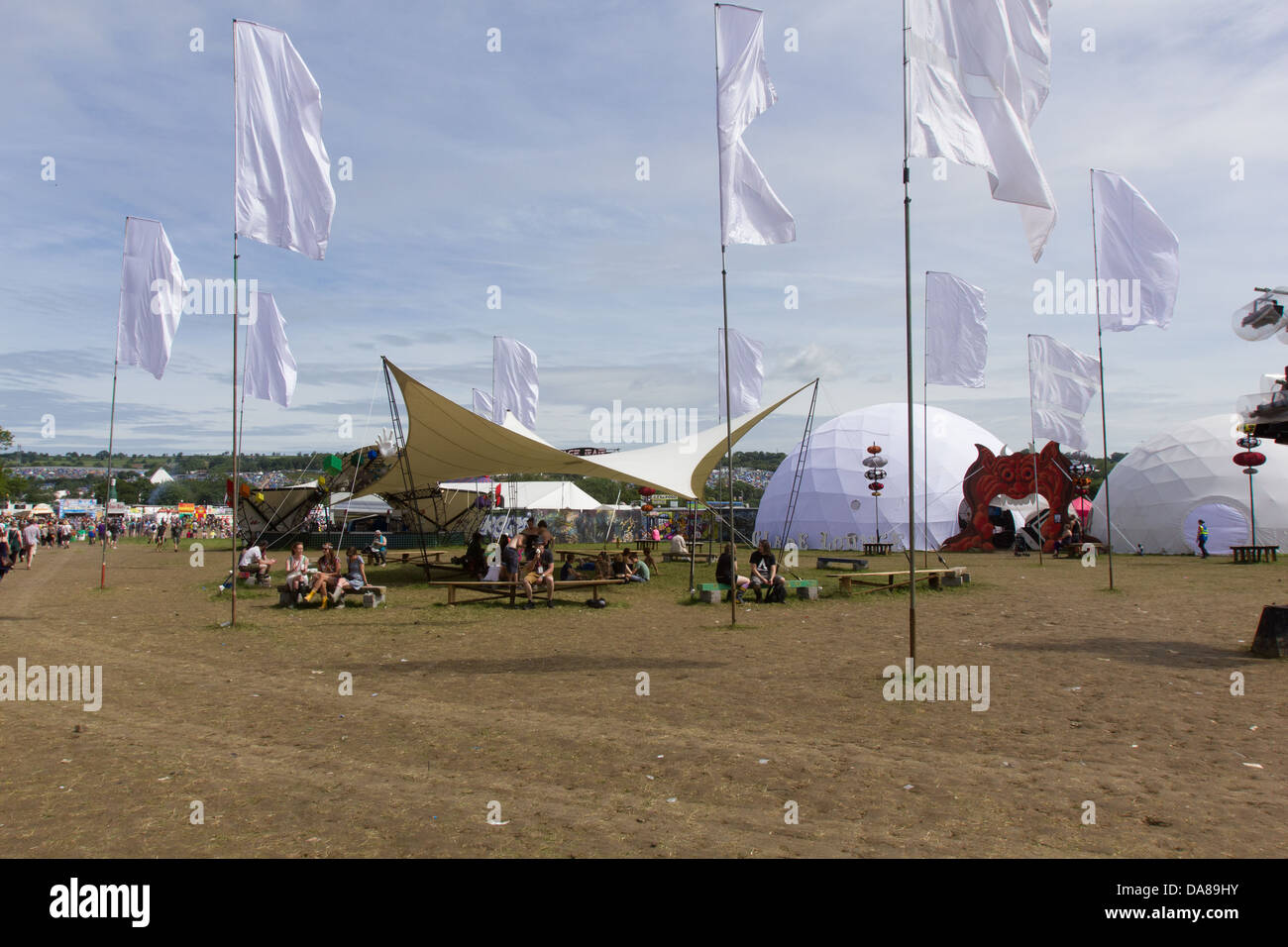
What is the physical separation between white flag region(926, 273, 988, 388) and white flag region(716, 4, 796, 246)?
11.1 meters

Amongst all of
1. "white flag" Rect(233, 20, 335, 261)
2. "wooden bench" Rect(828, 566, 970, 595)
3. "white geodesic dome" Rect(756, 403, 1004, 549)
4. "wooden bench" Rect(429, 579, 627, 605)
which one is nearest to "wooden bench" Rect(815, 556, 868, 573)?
"wooden bench" Rect(828, 566, 970, 595)

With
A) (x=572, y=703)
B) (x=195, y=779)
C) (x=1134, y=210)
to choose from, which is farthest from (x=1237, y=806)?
(x=1134, y=210)

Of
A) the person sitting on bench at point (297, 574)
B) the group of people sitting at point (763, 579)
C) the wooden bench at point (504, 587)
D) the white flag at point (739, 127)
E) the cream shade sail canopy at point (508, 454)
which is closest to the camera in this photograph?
the white flag at point (739, 127)

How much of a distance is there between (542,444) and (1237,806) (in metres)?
13.5

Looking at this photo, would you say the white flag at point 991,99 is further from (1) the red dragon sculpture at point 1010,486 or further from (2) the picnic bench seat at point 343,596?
(1) the red dragon sculpture at point 1010,486

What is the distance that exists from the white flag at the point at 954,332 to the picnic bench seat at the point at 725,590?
7616 millimetres

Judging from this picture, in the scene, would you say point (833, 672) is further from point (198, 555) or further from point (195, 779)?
point (198, 555)

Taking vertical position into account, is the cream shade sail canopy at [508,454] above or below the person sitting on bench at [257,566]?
above

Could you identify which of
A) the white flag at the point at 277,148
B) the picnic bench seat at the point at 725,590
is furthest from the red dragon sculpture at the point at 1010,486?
the white flag at the point at 277,148

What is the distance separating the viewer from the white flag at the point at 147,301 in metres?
14.8

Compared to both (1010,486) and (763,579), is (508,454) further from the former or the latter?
(1010,486)

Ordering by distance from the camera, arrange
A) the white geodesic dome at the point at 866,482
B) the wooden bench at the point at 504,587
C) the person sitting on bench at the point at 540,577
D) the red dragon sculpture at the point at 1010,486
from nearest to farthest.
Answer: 1. the wooden bench at the point at 504,587
2. the person sitting on bench at the point at 540,577
3. the red dragon sculpture at the point at 1010,486
4. the white geodesic dome at the point at 866,482

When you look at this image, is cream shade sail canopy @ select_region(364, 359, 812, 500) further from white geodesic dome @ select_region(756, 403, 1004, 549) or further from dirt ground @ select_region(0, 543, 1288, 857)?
white geodesic dome @ select_region(756, 403, 1004, 549)
